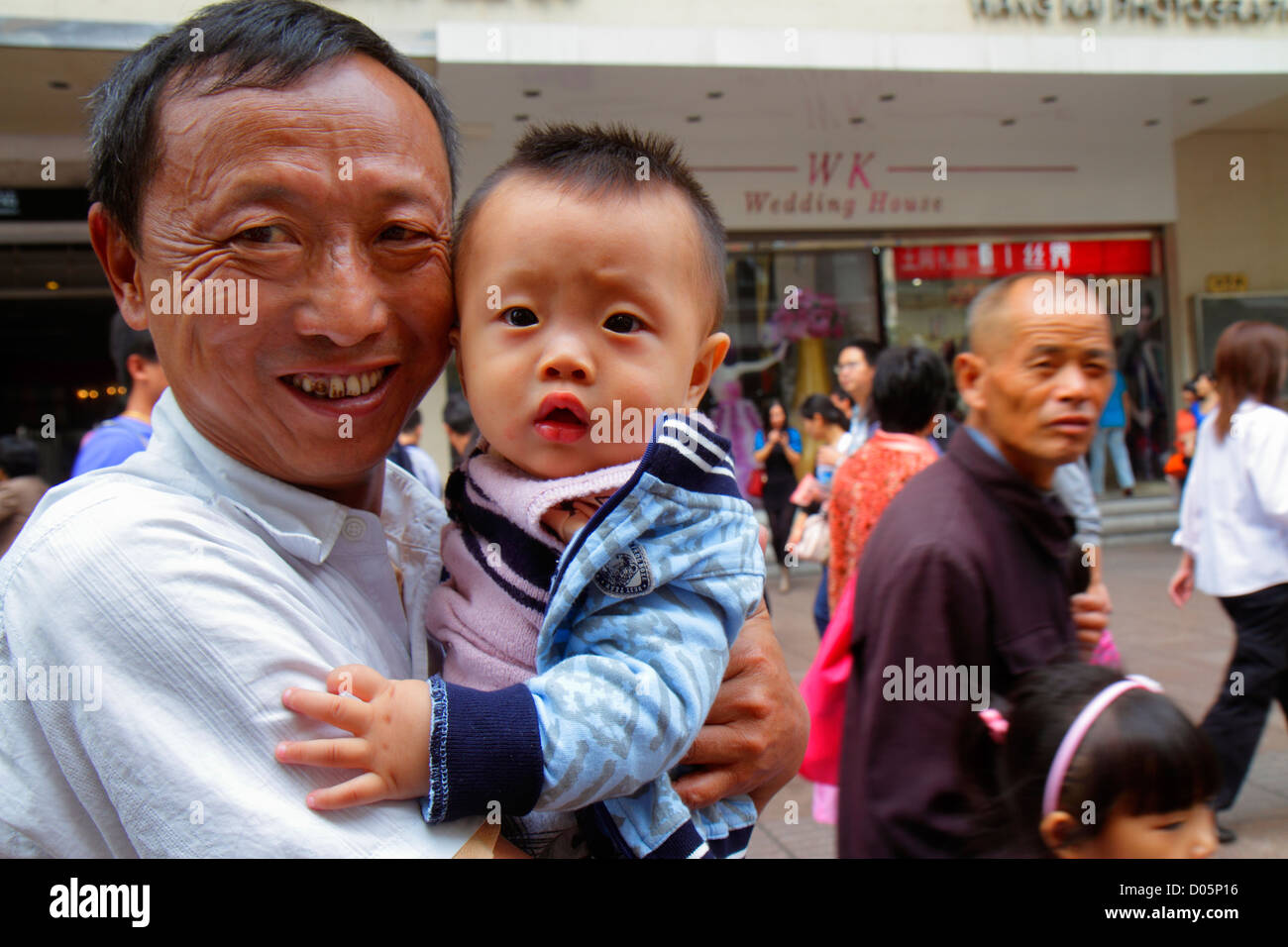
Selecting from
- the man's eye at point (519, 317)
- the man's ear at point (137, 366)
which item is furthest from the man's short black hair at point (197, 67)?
the man's ear at point (137, 366)

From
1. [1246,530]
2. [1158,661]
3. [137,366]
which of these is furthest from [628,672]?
[1158,661]

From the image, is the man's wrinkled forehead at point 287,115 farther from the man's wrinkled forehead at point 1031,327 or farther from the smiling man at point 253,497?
the man's wrinkled forehead at point 1031,327

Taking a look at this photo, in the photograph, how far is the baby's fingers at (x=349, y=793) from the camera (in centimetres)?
103

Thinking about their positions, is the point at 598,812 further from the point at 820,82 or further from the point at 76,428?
the point at 76,428

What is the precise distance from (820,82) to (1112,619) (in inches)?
232

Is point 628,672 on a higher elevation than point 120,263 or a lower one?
lower

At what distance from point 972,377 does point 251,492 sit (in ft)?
6.38

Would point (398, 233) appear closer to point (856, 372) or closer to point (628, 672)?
point (628, 672)

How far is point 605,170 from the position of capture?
1.37 meters

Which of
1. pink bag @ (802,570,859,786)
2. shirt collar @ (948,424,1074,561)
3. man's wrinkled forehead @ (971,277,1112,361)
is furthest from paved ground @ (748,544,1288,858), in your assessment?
man's wrinkled forehead @ (971,277,1112,361)

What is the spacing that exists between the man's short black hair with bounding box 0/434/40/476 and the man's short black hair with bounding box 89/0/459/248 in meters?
2.92

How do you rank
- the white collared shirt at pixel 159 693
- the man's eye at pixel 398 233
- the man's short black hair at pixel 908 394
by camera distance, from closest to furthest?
the white collared shirt at pixel 159 693
the man's eye at pixel 398 233
the man's short black hair at pixel 908 394

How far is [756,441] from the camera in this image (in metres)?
11.2

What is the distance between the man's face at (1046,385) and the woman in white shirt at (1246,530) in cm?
231
